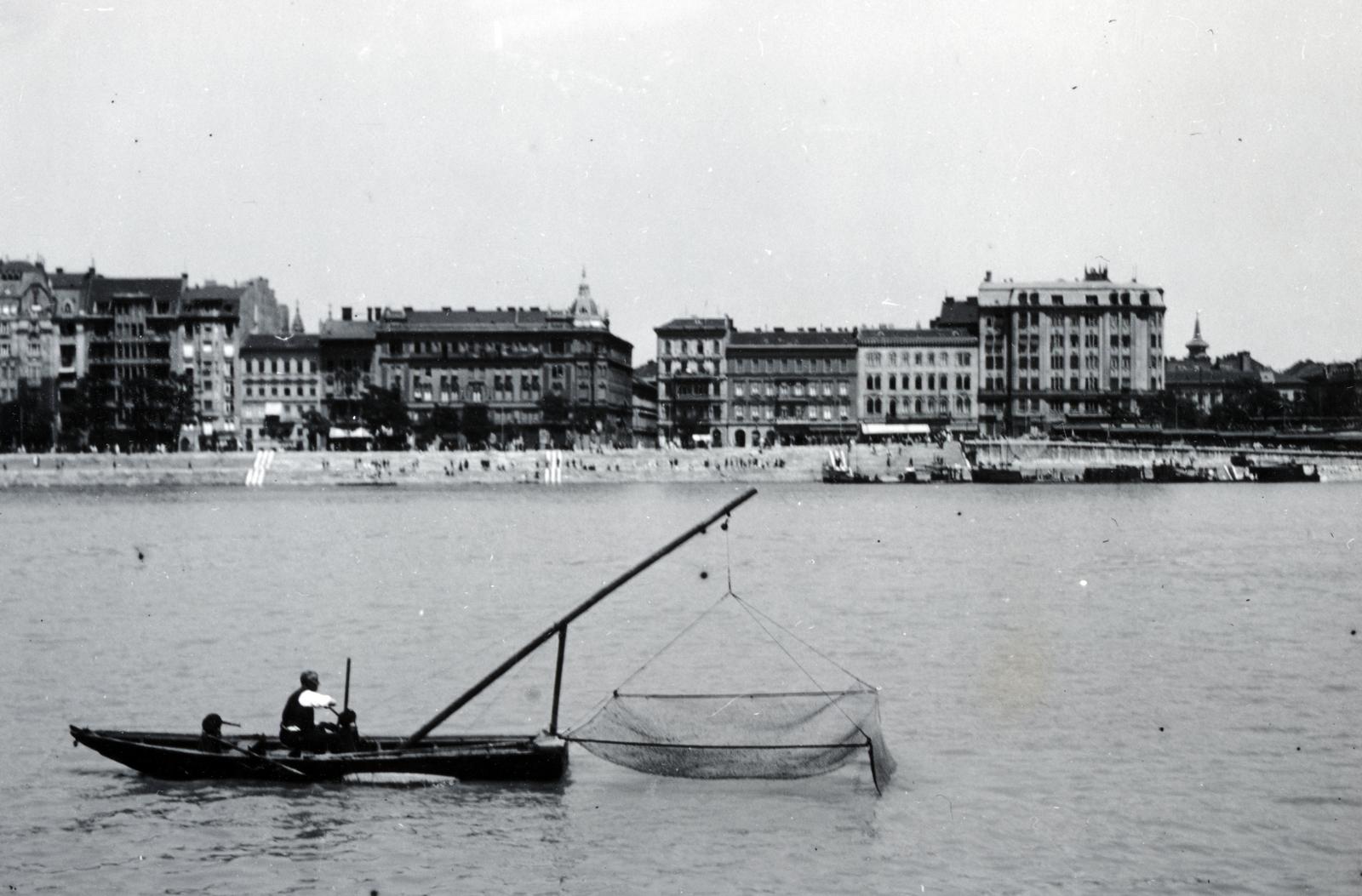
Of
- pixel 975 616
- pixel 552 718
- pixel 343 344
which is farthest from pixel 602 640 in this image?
pixel 343 344

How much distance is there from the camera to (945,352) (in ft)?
486

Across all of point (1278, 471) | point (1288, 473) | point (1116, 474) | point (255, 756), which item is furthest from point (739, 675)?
point (1278, 471)

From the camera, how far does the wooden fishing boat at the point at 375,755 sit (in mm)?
21281

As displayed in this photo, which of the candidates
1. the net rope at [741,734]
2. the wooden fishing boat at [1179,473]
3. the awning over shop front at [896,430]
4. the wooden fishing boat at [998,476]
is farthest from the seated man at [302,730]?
the awning over shop front at [896,430]

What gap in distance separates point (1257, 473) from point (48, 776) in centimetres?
11510

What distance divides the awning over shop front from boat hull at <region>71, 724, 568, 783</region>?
12198 centimetres

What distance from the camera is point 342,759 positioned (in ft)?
69.9

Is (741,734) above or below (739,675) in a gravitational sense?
above

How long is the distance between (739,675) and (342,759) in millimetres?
12023

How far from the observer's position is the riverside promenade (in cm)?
12106

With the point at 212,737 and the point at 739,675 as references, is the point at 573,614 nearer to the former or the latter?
the point at 212,737

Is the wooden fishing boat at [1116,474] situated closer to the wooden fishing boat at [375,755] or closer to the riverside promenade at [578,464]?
the riverside promenade at [578,464]

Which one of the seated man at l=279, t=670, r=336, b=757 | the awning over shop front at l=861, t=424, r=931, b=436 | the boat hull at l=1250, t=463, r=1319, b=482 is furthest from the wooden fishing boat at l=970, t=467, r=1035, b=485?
the seated man at l=279, t=670, r=336, b=757

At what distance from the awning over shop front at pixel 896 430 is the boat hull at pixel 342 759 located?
122 metres
